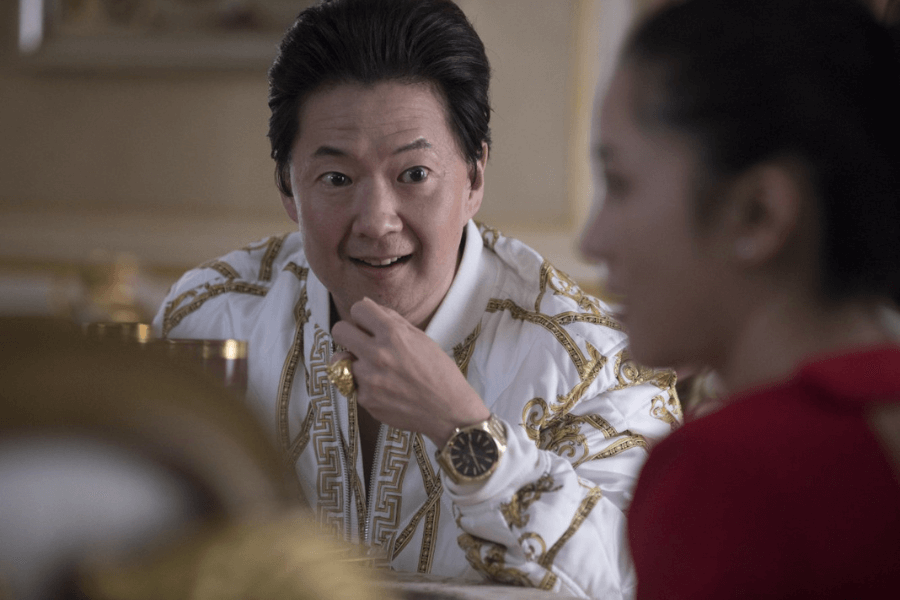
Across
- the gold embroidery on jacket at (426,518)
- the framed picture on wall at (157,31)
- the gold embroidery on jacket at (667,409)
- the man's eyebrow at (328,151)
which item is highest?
the framed picture on wall at (157,31)

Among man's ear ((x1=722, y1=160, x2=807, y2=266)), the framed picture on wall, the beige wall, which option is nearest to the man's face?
man's ear ((x1=722, y1=160, x2=807, y2=266))

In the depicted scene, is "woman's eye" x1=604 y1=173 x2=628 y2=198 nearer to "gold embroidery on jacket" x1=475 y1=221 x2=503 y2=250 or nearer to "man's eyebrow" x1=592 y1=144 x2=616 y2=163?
"man's eyebrow" x1=592 y1=144 x2=616 y2=163

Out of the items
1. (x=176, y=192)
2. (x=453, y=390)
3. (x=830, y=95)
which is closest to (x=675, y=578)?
(x=830, y=95)

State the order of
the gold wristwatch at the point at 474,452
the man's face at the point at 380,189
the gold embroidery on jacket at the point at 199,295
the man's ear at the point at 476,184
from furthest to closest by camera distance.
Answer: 1. the gold embroidery on jacket at the point at 199,295
2. the man's ear at the point at 476,184
3. the man's face at the point at 380,189
4. the gold wristwatch at the point at 474,452

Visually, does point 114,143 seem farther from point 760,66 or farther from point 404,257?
point 760,66

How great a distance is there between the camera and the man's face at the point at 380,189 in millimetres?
1228

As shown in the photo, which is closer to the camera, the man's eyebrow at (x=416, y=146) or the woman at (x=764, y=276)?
the woman at (x=764, y=276)

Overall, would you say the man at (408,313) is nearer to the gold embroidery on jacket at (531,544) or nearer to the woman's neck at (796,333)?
the gold embroidery on jacket at (531,544)

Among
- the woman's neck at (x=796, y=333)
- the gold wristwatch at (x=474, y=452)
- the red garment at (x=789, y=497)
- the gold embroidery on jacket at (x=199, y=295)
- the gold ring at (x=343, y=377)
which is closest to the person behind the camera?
the red garment at (x=789, y=497)

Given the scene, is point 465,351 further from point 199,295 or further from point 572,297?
point 199,295

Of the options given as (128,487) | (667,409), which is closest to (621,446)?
(667,409)

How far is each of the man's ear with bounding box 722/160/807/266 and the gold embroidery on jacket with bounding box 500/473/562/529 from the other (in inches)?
17.6

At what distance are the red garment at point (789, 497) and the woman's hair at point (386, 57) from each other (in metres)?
0.84

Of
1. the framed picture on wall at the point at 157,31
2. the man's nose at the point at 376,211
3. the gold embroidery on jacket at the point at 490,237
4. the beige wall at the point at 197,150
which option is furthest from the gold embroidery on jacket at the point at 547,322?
the framed picture on wall at the point at 157,31
